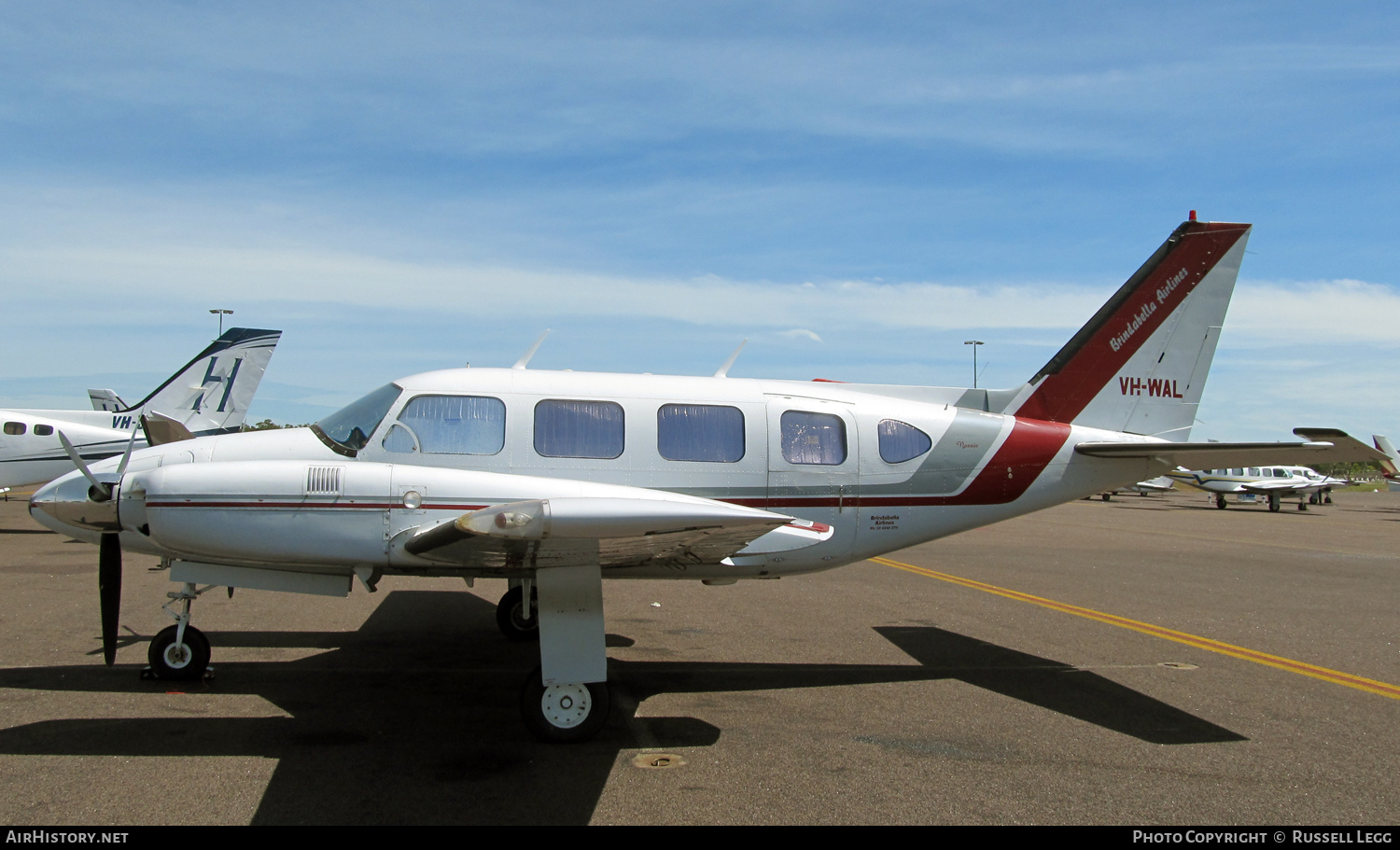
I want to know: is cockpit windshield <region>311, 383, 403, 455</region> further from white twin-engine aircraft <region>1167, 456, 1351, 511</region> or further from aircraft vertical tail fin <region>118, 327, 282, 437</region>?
white twin-engine aircraft <region>1167, 456, 1351, 511</region>

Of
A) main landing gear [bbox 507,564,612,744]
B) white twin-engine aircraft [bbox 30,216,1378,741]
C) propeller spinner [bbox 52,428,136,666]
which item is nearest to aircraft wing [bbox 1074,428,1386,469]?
white twin-engine aircraft [bbox 30,216,1378,741]

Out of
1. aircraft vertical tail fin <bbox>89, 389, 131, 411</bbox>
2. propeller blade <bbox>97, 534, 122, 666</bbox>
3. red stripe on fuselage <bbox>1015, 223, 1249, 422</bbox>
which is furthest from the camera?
aircraft vertical tail fin <bbox>89, 389, 131, 411</bbox>

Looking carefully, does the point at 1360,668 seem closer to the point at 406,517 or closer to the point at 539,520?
the point at 539,520

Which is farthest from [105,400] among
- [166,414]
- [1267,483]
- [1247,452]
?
[1267,483]

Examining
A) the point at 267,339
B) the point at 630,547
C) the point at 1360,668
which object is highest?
the point at 267,339

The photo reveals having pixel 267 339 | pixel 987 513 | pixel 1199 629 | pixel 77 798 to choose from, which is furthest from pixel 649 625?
pixel 267 339

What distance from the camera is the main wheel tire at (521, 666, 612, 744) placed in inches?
245

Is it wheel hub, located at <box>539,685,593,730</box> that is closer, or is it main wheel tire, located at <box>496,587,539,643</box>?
wheel hub, located at <box>539,685,593,730</box>

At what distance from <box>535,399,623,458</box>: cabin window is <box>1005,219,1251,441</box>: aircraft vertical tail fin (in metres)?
5.02

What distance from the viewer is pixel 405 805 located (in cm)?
504

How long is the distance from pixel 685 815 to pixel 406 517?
297 cm

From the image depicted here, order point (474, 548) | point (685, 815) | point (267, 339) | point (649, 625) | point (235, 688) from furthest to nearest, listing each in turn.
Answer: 1. point (267, 339)
2. point (649, 625)
3. point (235, 688)
4. point (474, 548)
5. point (685, 815)

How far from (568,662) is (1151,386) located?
720cm

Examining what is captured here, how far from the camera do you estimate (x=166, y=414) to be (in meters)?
23.5
